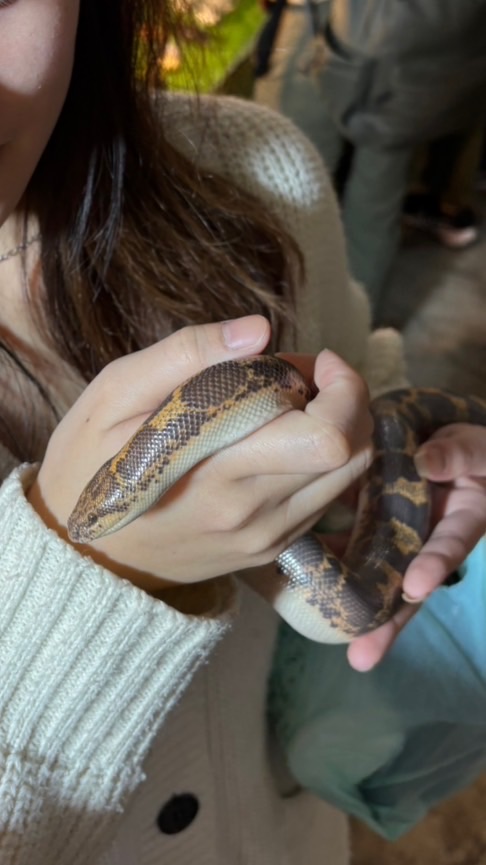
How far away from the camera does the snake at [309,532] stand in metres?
0.57

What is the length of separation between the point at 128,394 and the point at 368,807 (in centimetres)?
64

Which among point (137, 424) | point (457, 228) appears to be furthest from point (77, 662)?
point (457, 228)

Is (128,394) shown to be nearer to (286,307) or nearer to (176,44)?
(286,307)

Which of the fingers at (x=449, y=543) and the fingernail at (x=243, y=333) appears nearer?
the fingernail at (x=243, y=333)

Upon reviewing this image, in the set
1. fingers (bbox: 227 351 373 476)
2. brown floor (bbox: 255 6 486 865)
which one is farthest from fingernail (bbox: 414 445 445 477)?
brown floor (bbox: 255 6 486 865)

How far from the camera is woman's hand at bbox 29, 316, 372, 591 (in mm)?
522

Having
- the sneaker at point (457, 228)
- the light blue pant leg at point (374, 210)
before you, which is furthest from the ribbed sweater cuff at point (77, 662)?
the sneaker at point (457, 228)

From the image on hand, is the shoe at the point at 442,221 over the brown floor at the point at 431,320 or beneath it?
over

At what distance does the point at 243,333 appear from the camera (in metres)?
0.52

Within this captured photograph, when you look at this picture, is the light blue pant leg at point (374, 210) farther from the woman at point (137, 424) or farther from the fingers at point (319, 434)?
the fingers at point (319, 434)

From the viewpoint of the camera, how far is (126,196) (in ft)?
2.64

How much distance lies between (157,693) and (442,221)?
266 cm

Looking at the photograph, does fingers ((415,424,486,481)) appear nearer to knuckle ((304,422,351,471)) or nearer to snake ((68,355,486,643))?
snake ((68,355,486,643))

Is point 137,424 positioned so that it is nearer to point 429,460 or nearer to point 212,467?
point 212,467
